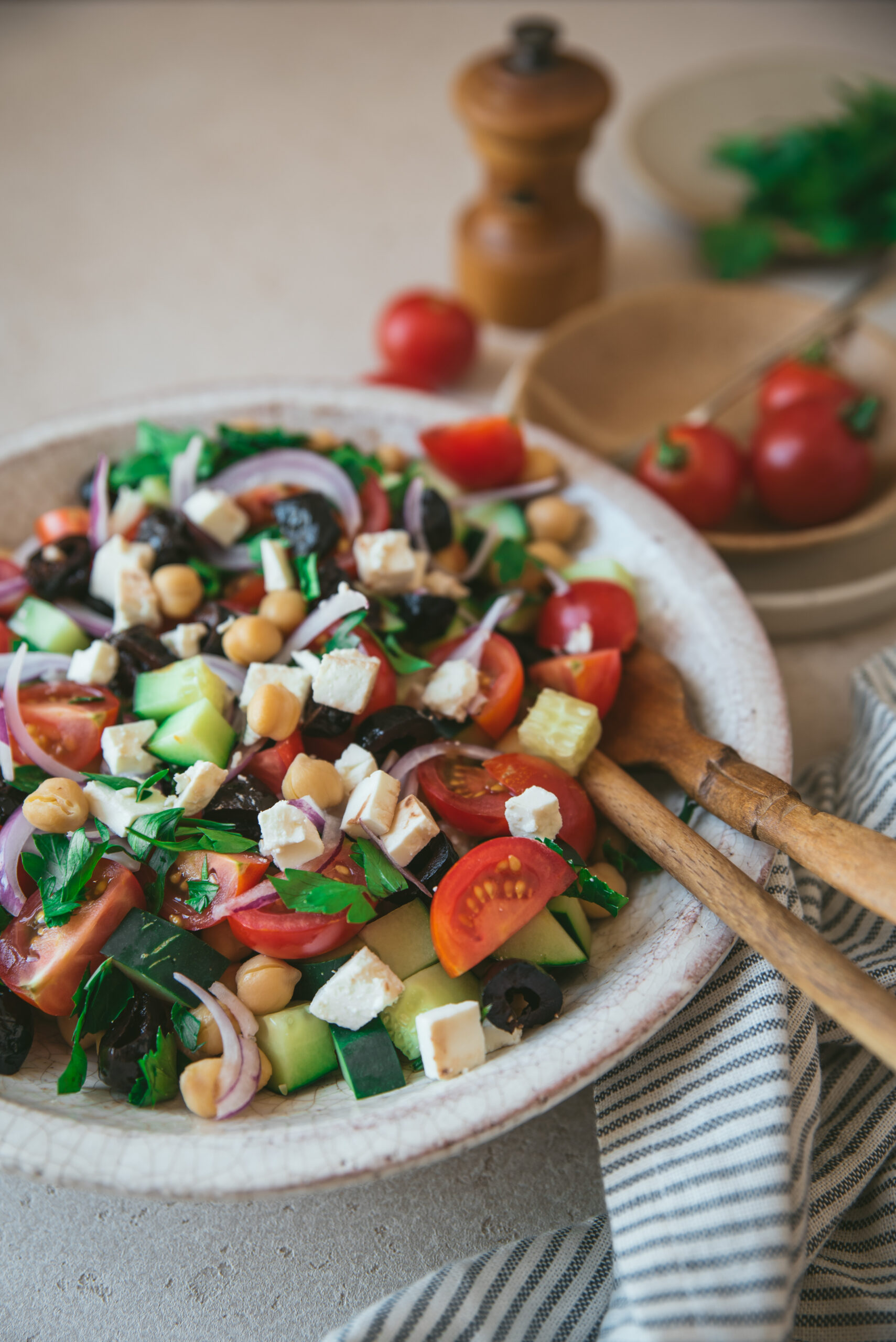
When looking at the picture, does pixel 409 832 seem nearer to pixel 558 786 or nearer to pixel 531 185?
pixel 558 786

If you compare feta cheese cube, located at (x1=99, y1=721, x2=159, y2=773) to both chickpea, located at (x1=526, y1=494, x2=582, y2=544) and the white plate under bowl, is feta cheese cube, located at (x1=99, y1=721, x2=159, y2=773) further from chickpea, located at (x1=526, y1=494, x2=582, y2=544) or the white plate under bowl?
chickpea, located at (x1=526, y1=494, x2=582, y2=544)

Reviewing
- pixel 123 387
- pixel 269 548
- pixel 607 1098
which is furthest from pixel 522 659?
pixel 123 387

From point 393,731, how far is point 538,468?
0.83m

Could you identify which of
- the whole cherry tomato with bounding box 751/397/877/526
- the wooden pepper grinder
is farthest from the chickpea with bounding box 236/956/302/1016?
the wooden pepper grinder

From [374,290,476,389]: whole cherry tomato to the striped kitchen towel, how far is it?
1.98 metres

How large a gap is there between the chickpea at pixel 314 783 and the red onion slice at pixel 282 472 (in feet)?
2.23

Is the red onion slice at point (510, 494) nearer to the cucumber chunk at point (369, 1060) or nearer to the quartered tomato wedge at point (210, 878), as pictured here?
the quartered tomato wedge at point (210, 878)

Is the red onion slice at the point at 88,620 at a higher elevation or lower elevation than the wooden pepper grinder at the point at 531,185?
lower

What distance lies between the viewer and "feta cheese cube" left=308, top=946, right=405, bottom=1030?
148 cm

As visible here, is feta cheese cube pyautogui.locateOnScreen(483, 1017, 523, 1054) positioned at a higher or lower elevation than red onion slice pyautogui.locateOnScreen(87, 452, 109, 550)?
lower

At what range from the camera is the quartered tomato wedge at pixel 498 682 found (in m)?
1.81

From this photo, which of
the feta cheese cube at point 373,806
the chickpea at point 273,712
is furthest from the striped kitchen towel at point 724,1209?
the chickpea at point 273,712

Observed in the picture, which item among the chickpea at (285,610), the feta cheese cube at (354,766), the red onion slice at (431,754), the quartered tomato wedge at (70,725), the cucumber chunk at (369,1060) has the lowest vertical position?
the cucumber chunk at (369,1060)

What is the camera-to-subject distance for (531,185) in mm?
3035
